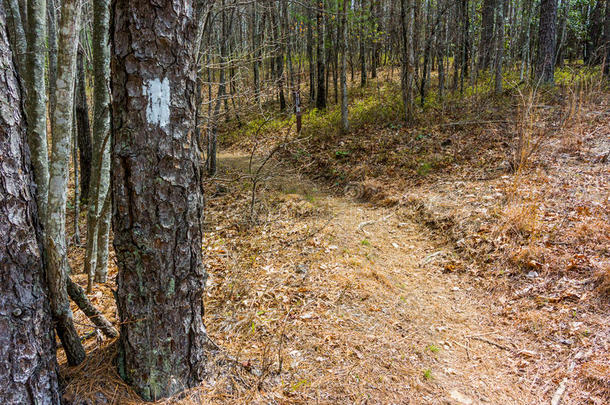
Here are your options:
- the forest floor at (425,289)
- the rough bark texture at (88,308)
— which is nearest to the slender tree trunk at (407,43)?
the forest floor at (425,289)

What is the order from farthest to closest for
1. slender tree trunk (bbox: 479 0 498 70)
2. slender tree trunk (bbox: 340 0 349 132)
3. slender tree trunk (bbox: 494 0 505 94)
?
1. slender tree trunk (bbox: 479 0 498 70)
2. slender tree trunk (bbox: 494 0 505 94)
3. slender tree trunk (bbox: 340 0 349 132)

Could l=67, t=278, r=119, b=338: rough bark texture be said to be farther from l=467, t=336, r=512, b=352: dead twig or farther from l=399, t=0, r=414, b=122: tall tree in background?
l=399, t=0, r=414, b=122: tall tree in background

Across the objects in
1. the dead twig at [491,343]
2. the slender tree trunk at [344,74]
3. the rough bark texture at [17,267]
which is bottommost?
the dead twig at [491,343]

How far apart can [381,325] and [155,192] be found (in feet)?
8.00

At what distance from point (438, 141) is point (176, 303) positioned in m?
7.52

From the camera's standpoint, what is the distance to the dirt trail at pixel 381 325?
2590 millimetres

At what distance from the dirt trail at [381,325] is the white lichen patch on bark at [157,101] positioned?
1.76 metres

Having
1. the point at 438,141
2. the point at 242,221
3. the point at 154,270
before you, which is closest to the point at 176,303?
the point at 154,270

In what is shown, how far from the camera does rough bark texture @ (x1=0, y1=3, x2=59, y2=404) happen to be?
4.88ft

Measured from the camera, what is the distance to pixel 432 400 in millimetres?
2523

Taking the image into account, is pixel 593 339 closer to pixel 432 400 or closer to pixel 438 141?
pixel 432 400

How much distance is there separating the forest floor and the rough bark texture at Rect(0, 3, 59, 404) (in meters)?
0.35

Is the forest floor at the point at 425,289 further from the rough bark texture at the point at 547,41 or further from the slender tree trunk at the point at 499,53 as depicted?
the slender tree trunk at the point at 499,53

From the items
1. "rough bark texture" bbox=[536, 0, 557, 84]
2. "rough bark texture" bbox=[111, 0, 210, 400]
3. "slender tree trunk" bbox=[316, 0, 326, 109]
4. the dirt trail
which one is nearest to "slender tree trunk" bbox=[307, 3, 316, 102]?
"slender tree trunk" bbox=[316, 0, 326, 109]
